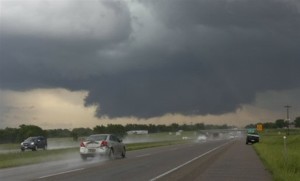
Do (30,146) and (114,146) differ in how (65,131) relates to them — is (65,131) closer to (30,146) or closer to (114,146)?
(30,146)

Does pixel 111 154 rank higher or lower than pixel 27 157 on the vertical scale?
higher

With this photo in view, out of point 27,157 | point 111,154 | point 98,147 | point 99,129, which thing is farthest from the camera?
point 99,129

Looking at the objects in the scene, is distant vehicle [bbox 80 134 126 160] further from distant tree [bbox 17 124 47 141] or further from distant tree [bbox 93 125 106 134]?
Result: distant tree [bbox 93 125 106 134]

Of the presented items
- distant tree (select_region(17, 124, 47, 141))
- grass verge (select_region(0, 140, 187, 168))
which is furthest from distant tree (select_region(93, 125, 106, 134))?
grass verge (select_region(0, 140, 187, 168))

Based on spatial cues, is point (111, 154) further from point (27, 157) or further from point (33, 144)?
point (33, 144)

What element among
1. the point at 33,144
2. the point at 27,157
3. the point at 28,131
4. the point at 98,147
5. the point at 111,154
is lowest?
the point at 27,157

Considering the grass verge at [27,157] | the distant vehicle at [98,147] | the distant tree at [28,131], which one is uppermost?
the distant tree at [28,131]

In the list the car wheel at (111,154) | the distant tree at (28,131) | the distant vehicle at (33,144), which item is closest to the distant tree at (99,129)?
the distant tree at (28,131)

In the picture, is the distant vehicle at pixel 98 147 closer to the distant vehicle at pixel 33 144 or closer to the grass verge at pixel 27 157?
the grass verge at pixel 27 157

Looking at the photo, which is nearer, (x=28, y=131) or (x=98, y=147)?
(x=98, y=147)

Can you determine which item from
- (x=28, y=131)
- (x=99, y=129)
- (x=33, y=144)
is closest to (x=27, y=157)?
(x=33, y=144)

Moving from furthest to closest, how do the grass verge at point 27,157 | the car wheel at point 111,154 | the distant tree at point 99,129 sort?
the distant tree at point 99,129
the car wheel at point 111,154
the grass verge at point 27,157

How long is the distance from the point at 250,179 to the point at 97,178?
18.2ft

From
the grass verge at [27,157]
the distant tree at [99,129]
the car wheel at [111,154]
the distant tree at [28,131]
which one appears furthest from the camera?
the distant tree at [99,129]
